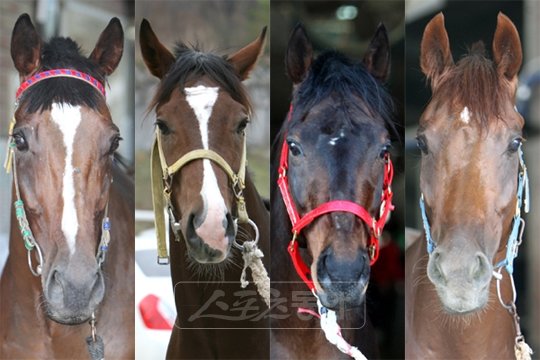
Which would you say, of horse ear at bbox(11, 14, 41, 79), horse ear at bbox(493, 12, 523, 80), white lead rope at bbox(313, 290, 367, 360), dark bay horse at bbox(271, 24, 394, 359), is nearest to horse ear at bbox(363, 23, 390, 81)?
dark bay horse at bbox(271, 24, 394, 359)

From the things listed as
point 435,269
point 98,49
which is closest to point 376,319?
point 435,269

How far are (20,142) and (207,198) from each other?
2.40 feet

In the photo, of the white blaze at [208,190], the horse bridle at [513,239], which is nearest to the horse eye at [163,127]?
the white blaze at [208,190]

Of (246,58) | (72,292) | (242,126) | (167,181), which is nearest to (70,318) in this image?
(72,292)

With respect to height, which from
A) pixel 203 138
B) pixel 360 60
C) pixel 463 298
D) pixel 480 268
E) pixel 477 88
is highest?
pixel 360 60

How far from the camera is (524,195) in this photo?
275cm

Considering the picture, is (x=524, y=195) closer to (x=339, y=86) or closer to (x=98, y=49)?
(x=339, y=86)

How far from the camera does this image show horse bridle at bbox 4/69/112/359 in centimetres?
264

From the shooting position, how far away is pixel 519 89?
2.84 meters

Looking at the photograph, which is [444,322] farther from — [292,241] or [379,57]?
[379,57]

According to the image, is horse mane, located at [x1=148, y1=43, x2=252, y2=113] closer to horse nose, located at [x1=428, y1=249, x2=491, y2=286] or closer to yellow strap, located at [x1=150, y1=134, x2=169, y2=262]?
yellow strap, located at [x1=150, y1=134, x2=169, y2=262]

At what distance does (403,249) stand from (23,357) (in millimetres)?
1561

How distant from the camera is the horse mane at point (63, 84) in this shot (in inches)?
104

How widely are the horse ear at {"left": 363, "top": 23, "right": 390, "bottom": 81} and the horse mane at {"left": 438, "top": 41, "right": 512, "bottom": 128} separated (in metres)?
0.23
